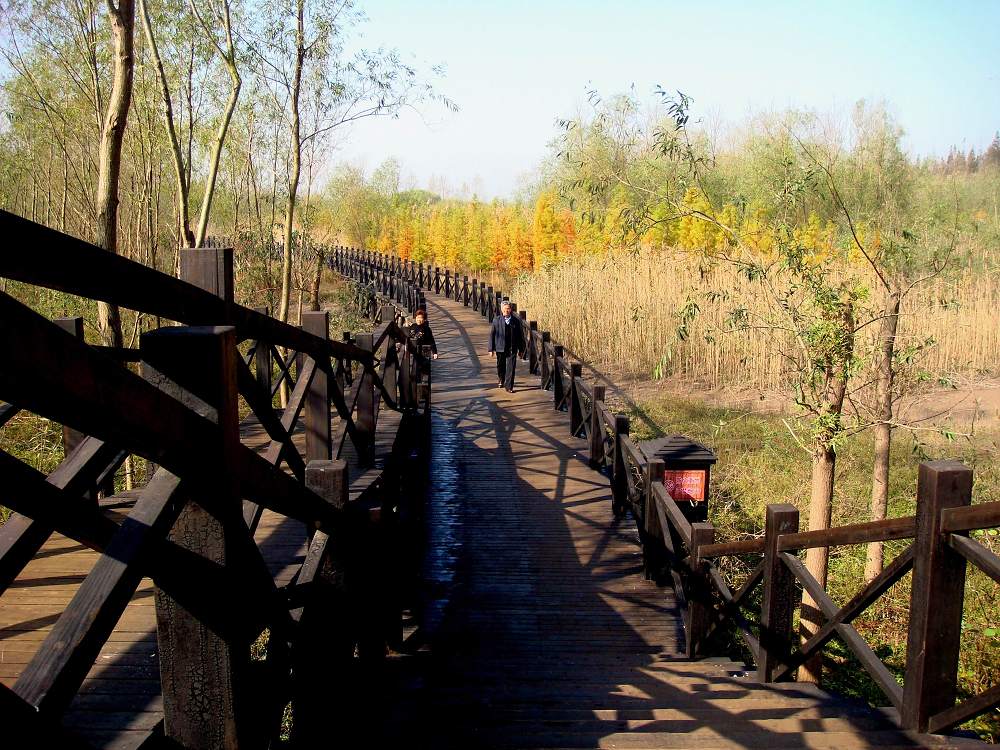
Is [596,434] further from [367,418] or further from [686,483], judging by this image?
[367,418]

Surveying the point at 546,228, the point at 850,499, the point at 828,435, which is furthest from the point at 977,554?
the point at 546,228

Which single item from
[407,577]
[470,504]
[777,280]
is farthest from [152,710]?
[777,280]

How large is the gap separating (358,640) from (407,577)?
1915 millimetres

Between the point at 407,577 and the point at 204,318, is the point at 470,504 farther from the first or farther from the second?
the point at 204,318

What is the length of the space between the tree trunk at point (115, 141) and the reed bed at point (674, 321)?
716 centimetres

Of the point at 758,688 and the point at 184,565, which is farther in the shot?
the point at 758,688

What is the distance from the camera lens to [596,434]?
29.1 ft

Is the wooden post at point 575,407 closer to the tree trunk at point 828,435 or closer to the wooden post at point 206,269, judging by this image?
the tree trunk at point 828,435

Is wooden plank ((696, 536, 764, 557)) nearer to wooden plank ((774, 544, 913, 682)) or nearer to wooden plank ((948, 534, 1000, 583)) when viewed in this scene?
wooden plank ((774, 544, 913, 682))

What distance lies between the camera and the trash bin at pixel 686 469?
6.50 m

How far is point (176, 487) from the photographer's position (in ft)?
4.81

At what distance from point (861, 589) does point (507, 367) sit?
8961mm

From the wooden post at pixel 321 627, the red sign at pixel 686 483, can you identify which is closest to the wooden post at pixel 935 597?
the wooden post at pixel 321 627

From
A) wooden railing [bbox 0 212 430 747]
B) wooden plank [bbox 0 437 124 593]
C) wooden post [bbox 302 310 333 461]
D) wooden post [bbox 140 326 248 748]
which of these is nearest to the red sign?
wooden post [bbox 302 310 333 461]
